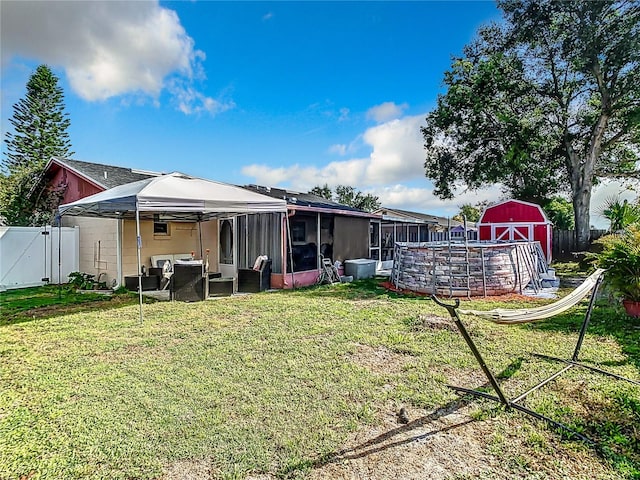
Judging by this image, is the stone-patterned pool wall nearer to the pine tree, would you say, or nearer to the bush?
the bush

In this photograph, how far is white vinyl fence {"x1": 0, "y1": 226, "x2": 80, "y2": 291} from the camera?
10219mm

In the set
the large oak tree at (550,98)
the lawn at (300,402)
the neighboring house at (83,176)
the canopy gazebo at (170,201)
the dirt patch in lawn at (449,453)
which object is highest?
the large oak tree at (550,98)

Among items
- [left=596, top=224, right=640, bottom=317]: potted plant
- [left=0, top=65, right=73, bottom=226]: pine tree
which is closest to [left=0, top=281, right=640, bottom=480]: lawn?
[left=596, top=224, right=640, bottom=317]: potted plant

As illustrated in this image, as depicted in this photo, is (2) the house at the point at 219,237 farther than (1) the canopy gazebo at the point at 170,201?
Yes

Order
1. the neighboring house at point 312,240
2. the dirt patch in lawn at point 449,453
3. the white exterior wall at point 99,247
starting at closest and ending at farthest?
the dirt patch in lawn at point 449,453
the neighboring house at point 312,240
the white exterior wall at point 99,247

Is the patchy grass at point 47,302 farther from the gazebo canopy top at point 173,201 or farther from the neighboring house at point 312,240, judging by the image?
the neighboring house at point 312,240

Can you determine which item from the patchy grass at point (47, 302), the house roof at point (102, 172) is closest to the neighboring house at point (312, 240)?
the patchy grass at point (47, 302)

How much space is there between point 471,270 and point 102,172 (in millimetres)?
12441

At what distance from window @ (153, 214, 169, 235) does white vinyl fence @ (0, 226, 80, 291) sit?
9.15ft

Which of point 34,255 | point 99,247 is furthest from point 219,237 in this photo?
point 34,255

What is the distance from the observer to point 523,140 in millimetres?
16719

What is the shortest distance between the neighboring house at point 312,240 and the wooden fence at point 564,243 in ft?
37.1

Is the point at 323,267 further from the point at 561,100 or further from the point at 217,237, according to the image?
the point at 561,100

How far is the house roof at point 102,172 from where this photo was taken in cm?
1124
